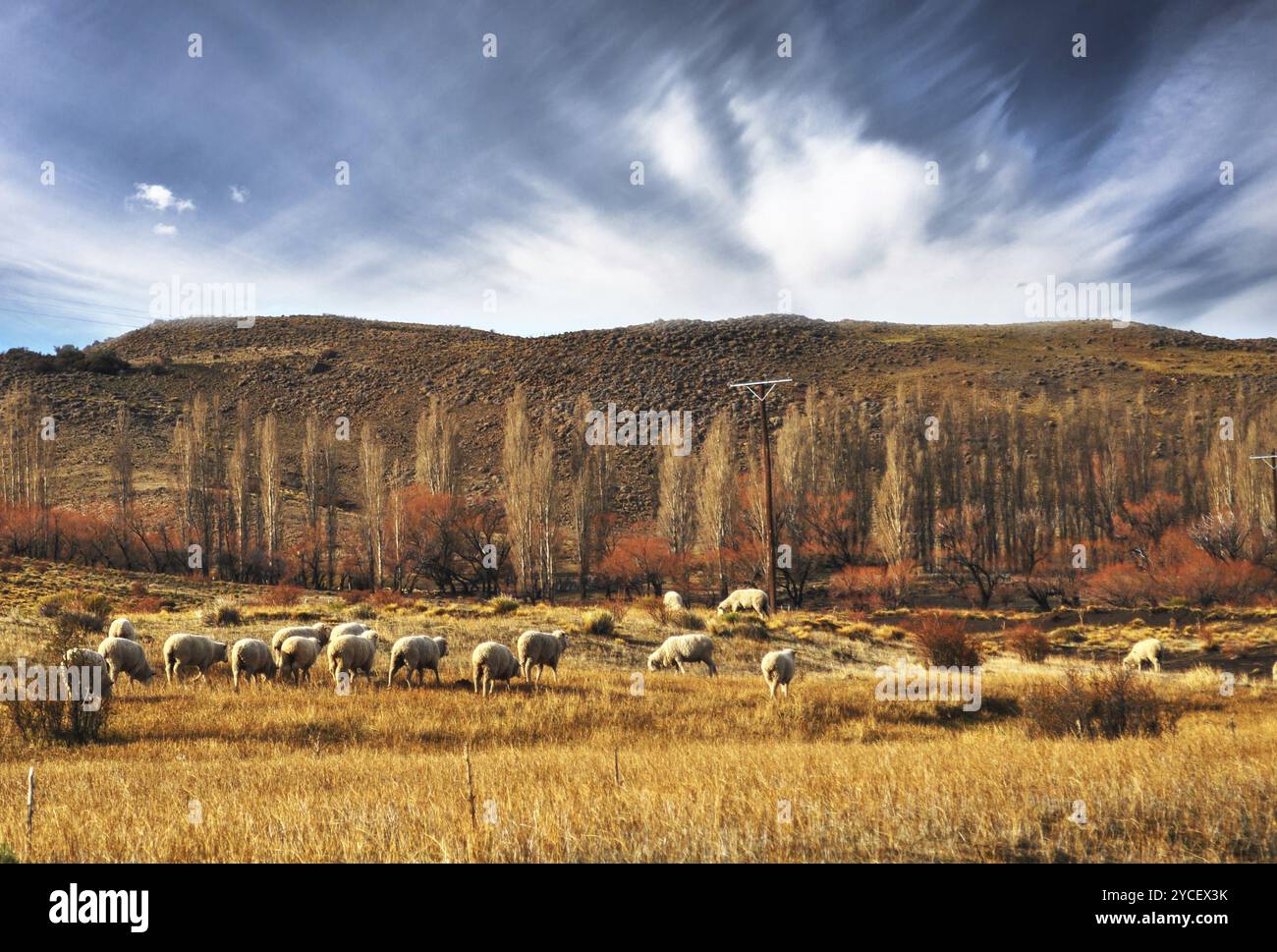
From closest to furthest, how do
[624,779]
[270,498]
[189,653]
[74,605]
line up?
[624,779] < [189,653] < [74,605] < [270,498]

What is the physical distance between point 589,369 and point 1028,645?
9064 cm

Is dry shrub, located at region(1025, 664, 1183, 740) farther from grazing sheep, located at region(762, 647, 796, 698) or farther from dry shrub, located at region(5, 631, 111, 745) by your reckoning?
dry shrub, located at region(5, 631, 111, 745)

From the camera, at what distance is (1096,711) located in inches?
539

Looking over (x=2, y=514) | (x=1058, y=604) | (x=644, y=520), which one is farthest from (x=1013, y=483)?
(x=2, y=514)

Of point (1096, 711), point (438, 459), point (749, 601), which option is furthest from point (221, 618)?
→ point (438, 459)

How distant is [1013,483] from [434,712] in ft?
207

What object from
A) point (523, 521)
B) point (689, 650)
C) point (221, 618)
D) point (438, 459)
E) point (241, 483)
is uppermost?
point (438, 459)

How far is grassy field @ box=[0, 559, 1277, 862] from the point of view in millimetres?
5266

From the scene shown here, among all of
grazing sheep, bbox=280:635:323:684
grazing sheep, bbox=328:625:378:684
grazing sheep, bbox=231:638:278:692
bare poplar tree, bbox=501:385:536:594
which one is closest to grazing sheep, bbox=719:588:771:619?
bare poplar tree, bbox=501:385:536:594

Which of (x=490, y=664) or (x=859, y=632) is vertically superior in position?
(x=490, y=664)

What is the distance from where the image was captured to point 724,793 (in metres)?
6.88

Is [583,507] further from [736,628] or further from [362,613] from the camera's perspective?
[736,628]

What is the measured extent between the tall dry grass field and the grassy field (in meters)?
0.03
